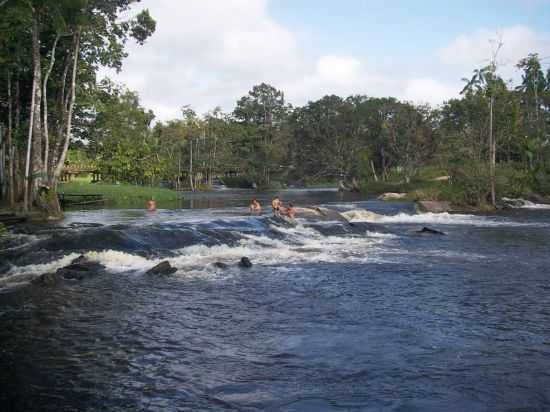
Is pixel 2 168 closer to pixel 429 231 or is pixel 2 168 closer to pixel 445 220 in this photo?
pixel 429 231

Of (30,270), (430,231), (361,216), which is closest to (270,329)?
(30,270)

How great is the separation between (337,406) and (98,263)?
11.5 metres

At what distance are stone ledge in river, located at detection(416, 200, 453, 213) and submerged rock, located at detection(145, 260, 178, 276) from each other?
27039 mm

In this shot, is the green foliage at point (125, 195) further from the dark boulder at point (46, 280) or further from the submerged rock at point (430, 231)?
the dark boulder at point (46, 280)

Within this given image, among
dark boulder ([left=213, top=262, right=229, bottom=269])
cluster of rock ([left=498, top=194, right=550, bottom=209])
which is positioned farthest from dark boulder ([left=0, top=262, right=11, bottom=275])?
cluster of rock ([left=498, top=194, right=550, bottom=209])

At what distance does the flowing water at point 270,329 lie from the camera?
23.3 ft

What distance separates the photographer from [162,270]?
15.4 meters

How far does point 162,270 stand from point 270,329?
20.7ft

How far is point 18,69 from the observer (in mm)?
30719

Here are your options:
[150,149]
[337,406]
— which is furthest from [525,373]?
[150,149]

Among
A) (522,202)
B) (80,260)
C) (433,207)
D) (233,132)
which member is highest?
(233,132)

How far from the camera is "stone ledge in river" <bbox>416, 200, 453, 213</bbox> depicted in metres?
38.6

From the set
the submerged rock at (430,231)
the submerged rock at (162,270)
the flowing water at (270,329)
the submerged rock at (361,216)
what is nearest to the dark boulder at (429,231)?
the submerged rock at (430,231)

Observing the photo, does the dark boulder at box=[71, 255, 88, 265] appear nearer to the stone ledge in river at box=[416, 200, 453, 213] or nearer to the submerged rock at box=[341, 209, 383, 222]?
the submerged rock at box=[341, 209, 383, 222]
